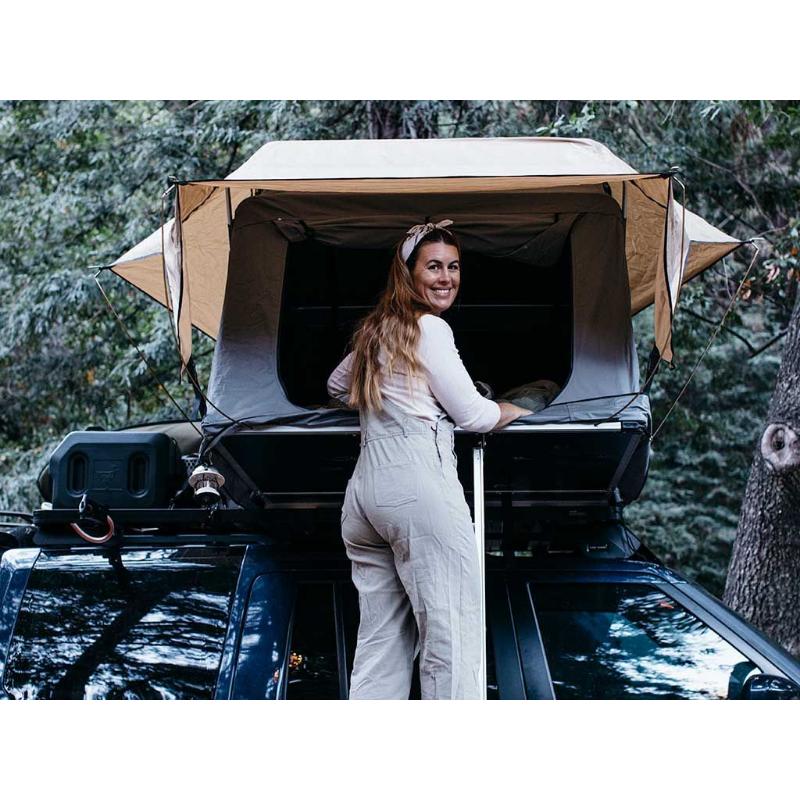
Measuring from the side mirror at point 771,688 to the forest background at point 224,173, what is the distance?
5593mm

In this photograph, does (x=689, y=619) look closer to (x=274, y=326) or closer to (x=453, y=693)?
(x=453, y=693)

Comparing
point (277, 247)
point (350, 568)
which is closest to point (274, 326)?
point (277, 247)

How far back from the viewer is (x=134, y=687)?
341cm

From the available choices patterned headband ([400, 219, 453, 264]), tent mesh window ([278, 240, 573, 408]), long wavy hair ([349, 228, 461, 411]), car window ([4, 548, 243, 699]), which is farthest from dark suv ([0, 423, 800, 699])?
tent mesh window ([278, 240, 573, 408])

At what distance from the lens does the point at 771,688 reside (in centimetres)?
327

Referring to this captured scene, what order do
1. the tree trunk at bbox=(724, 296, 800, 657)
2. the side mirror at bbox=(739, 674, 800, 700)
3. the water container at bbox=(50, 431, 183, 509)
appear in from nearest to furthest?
the side mirror at bbox=(739, 674, 800, 700) → the water container at bbox=(50, 431, 183, 509) → the tree trunk at bbox=(724, 296, 800, 657)

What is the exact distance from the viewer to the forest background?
9.45m

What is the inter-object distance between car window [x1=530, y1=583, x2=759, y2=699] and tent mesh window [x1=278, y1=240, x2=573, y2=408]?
1425 millimetres

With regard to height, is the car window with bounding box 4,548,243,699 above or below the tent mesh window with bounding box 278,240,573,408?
below

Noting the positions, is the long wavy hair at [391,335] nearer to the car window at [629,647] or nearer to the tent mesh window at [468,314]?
the car window at [629,647]

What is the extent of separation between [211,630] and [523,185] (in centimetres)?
179

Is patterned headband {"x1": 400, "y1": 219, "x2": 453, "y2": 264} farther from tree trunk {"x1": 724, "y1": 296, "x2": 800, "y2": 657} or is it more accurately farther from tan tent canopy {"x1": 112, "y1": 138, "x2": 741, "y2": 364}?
tree trunk {"x1": 724, "y1": 296, "x2": 800, "y2": 657}

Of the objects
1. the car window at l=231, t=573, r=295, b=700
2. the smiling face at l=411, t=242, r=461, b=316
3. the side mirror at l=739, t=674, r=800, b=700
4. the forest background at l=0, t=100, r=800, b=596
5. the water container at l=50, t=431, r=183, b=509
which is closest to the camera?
the side mirror at l=739, t=674, r=800, b=700

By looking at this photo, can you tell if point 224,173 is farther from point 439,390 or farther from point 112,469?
point 439,390
